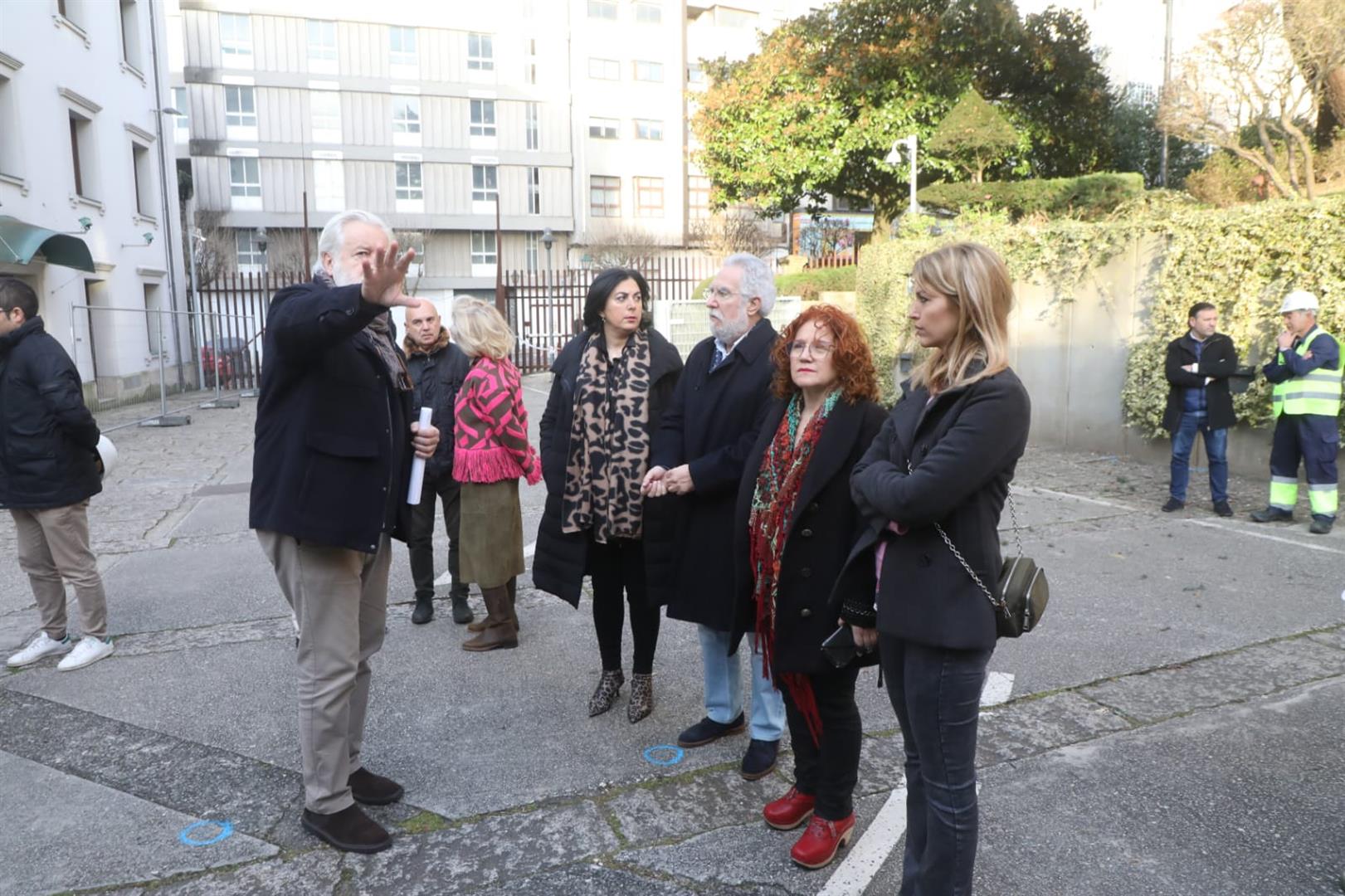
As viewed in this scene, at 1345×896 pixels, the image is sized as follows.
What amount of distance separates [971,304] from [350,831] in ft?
8.44

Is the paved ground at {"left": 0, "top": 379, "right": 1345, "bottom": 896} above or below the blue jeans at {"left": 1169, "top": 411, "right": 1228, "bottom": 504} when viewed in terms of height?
below

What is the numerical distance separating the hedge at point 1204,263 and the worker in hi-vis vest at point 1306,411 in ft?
3.90

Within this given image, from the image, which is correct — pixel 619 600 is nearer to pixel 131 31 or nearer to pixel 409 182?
pixel 131 31

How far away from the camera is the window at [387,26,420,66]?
146ft

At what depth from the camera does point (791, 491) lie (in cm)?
302

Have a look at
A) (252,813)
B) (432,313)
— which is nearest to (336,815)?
(252,813)

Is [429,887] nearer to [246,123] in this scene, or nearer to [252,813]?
[252,813]

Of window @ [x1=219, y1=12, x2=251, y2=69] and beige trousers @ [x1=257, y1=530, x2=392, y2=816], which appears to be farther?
window @ [x1=219, y1=12, x2=251, y2=69]

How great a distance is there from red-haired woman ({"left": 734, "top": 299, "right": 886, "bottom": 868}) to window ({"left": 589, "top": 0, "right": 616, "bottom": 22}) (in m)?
A: 49.2

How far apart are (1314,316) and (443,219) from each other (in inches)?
1677

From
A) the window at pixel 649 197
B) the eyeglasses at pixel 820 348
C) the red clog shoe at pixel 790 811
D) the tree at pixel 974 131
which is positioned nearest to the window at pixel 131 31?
the tree at pixel 974 131

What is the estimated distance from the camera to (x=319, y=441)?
2.97 m

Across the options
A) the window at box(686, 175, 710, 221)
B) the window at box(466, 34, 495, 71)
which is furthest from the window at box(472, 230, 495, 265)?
the window at box(686, 175, 710, 221)

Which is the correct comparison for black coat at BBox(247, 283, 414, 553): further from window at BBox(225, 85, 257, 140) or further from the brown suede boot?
window at BBox(225, 85, 257, 140)
